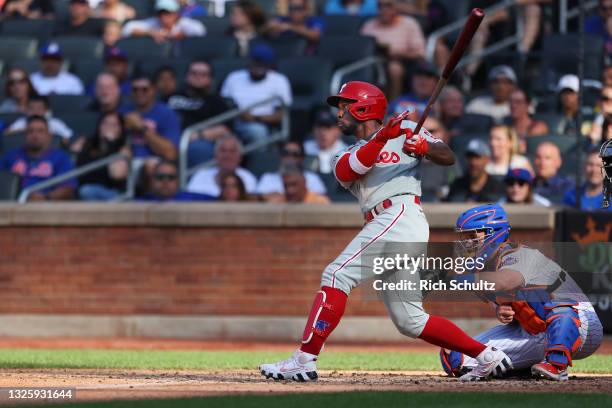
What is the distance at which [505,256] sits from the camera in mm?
8133

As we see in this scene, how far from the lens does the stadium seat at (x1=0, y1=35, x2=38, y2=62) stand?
56.2 feet

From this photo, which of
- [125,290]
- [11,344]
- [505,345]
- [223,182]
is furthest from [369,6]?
[505,345]

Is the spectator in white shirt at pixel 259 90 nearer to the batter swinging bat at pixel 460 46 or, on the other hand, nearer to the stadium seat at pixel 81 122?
the stadium seat at pixel 81 122

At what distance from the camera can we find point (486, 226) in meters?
8.04

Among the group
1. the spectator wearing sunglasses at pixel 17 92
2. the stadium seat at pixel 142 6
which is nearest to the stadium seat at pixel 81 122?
the spectator wearing sunglasses at pixel 17 92

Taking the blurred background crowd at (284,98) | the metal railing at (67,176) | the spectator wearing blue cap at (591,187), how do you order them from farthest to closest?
1. the metal railing at (67,176)
2. the blurred background crowd at (284,98)
3. the spectator wearing blue cap at (591,187)

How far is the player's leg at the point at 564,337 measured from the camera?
8055mm

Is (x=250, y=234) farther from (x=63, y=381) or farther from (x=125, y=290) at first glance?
(x=63, y=381)

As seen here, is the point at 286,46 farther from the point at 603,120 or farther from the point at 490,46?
the point at 603,120

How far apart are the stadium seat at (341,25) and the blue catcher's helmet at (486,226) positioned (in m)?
8.40

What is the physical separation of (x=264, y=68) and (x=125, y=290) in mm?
3215

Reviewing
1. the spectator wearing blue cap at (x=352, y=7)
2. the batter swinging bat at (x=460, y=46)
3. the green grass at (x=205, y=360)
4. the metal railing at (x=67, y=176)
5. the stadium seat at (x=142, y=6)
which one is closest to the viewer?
the batter swinging bat at (x=460, y=46)

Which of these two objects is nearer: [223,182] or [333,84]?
[223,182]

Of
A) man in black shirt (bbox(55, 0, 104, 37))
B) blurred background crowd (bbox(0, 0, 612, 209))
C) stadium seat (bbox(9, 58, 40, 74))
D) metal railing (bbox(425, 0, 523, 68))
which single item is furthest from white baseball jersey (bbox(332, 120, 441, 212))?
man in black shirt (bbox(55, 0, 104, 37))
